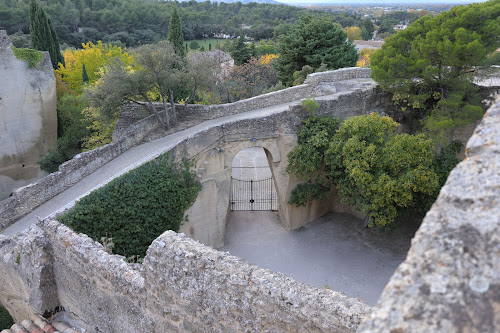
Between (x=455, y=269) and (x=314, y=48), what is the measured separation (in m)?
22.7

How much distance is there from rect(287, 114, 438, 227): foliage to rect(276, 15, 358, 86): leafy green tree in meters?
9.79

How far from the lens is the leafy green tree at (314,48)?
75.6ft

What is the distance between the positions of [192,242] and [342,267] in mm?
8814

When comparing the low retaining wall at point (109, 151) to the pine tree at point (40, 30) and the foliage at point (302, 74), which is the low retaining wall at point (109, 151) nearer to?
the foliage at point (302, 74)

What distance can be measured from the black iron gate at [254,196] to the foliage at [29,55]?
12110mm

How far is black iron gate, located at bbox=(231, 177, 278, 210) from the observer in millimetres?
17062

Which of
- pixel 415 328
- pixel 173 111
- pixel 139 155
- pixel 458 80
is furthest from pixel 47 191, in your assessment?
pixel 458 80

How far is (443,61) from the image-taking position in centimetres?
1431

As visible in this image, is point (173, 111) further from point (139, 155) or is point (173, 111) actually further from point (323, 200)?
point (323, 200)

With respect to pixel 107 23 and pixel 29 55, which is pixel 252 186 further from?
pixel 107 23

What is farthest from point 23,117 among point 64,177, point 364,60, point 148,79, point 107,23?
point 107,23

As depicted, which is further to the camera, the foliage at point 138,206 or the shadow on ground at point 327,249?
the shadow on ground at point 327,249

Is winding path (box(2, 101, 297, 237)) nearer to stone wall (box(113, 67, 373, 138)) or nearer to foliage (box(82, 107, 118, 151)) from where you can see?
stone wall (box(113, 67, 373, 138))

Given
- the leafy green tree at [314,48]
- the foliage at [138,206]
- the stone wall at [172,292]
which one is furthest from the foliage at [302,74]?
the stone wall at [172,292]
